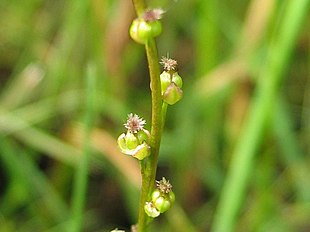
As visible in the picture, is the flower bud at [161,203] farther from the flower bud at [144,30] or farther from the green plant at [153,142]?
the flower bud at [144,30]

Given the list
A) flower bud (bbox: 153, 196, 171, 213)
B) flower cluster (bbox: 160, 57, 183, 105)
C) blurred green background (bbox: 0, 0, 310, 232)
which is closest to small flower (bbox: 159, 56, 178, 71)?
flower cluster (bbox: 160, 57, 183, 105)

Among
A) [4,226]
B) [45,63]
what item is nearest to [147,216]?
[4,226]

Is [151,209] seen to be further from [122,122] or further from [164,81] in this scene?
[122,122]

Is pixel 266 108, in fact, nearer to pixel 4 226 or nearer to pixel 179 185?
pixel 179 185

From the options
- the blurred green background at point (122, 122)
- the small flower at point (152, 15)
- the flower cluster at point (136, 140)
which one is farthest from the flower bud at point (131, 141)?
the blurred green background at point (122, 122)

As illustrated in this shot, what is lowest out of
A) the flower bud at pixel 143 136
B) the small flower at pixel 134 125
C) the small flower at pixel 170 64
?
the flower bud at pixel 143 136

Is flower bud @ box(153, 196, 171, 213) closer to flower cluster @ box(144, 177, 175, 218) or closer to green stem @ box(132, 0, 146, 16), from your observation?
flower cluster @ box(144, 177, 175, 218)

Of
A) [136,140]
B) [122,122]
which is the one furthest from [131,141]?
[122,122]
